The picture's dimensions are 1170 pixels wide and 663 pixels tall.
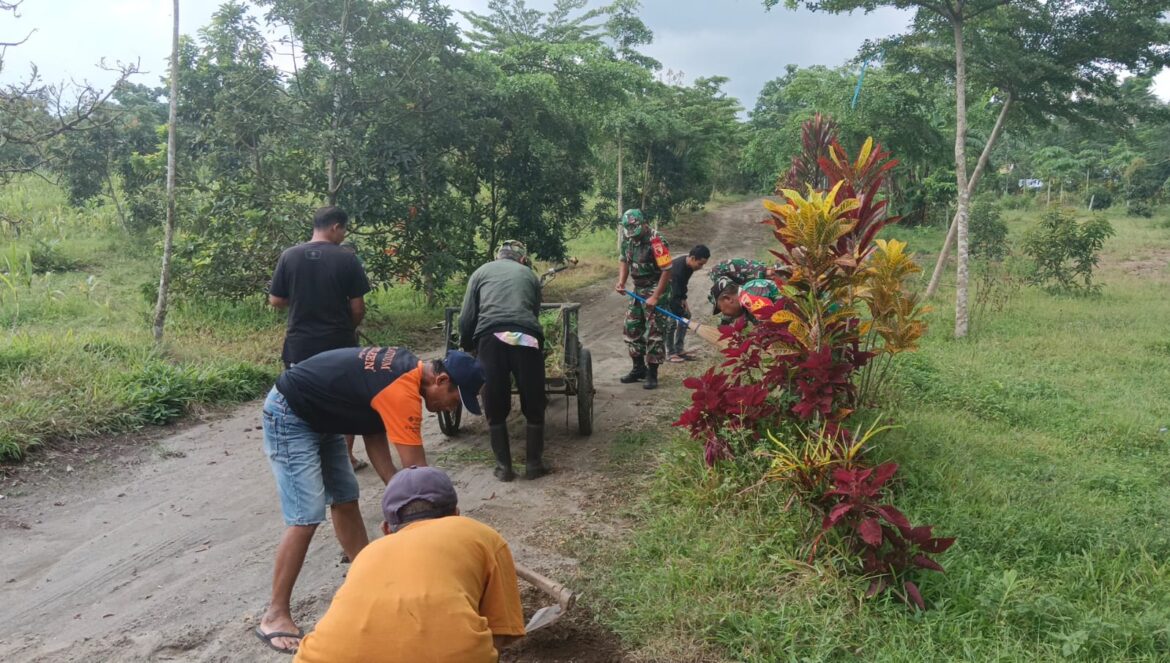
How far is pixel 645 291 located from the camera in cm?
788

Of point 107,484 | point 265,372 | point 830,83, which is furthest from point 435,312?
point 830,83

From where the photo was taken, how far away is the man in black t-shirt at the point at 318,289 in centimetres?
469

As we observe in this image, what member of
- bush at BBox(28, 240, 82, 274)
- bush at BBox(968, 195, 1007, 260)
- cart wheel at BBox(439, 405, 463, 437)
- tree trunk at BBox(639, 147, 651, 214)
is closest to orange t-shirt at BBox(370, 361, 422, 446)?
cart wheel at BBox(439, 405, 463, 437)

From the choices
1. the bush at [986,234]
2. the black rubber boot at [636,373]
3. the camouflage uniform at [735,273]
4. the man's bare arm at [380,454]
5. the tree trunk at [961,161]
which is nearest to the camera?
the man's bare arm at [380,454]

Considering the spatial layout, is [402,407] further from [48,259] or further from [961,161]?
[48,259]

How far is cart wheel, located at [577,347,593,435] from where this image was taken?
5.89 metres

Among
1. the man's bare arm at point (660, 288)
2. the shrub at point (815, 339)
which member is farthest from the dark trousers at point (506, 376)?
the man's bare arm at point (660, 288)

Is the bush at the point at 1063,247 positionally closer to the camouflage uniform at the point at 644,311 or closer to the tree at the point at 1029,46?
the tree at the point at 1029,46

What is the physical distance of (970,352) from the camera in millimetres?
9039

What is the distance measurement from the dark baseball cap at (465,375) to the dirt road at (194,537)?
112cm

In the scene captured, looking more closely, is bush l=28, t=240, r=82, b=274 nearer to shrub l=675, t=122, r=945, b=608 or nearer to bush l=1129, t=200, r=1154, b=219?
shrub l=675, t=122, r=945, b=608

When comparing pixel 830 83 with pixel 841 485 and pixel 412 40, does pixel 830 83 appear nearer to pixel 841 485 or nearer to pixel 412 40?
pixel 412 40

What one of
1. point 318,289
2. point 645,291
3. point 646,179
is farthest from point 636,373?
point 646,179

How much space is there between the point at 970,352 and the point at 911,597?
257 inches
